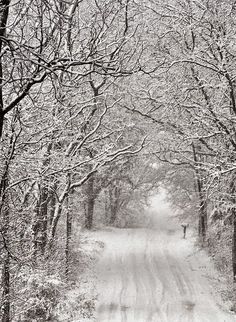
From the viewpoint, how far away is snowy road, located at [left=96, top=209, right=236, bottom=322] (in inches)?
566

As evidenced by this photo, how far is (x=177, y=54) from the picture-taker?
16.9 m

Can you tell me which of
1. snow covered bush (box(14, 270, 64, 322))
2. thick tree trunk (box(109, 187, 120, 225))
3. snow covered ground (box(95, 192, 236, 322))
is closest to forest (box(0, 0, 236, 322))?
snow covered bush (box(14, 270, 64, 322))

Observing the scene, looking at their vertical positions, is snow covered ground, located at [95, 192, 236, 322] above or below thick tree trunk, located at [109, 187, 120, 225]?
below

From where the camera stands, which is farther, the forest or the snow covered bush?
the snow covered bush

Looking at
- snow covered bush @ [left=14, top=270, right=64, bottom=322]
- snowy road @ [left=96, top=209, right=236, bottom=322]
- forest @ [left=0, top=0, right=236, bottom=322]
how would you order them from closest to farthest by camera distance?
forest @ [left=0, top=0, right=236, bottom=322] < snow covered bush @ [left=14, top=270, right=64, bottom=322] < snowy road @ [left=96, top=209, right=236, bottom=322]

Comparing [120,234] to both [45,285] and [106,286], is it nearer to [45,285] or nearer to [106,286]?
[106,286]

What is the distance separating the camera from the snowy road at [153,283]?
14383 millimetres

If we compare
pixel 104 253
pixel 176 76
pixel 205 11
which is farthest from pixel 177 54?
pixel 104 253

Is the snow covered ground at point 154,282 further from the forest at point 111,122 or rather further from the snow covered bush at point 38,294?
the snow covered bush at point 38,294

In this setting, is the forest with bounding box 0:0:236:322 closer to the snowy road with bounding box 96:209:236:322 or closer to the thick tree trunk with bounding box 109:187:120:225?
the snowy road with bounding box 96:209:236:322

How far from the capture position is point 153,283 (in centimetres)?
1797

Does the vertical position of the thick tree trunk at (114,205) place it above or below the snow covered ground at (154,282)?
above

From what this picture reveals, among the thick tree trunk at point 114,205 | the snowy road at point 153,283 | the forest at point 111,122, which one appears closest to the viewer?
the forest at point 111,122

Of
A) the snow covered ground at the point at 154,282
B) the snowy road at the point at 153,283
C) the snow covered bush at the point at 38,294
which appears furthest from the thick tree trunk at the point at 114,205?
the snow covered bush at the point at 38,294
